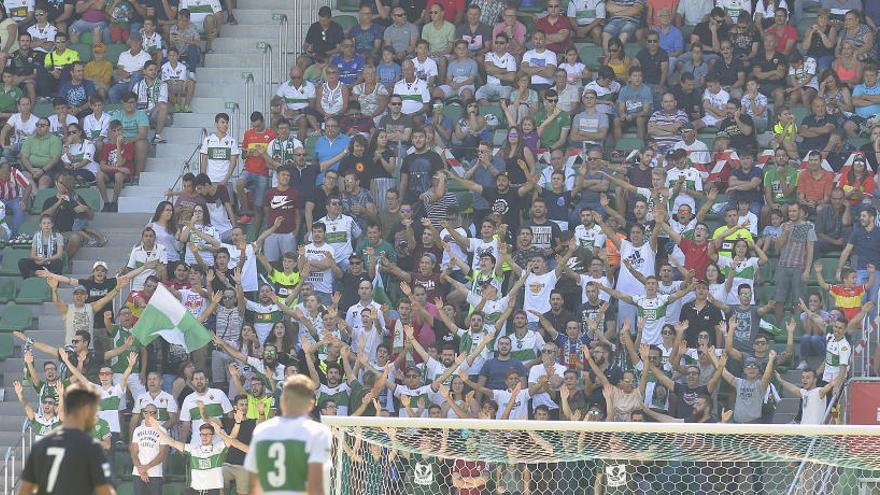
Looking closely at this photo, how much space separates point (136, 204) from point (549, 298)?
6.85 metres

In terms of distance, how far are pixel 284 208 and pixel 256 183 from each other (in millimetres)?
1058

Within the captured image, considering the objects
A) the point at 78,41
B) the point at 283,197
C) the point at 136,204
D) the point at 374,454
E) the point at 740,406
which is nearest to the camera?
the point at 374,454

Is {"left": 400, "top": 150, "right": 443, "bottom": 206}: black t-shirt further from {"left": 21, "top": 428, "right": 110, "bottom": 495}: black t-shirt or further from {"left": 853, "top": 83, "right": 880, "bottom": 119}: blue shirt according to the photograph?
{"left": 21, "top": 428, "right": 110, "bottom": 495}: black t-shirt

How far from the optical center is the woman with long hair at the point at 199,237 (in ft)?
76.7

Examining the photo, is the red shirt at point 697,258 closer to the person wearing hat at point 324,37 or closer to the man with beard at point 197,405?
the man with beard at point 197,405

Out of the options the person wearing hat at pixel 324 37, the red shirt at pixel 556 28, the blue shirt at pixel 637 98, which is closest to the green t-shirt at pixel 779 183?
the blue shirt at pixel 637 98

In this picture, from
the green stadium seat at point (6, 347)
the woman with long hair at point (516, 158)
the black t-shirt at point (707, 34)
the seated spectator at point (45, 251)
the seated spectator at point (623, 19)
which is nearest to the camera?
the woman with long hair at point (516, 158)

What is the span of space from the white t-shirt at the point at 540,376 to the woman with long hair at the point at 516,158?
124 inches

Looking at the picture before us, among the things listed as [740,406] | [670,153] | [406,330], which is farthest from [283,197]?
[740,406]

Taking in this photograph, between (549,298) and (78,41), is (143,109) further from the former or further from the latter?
(549,298)

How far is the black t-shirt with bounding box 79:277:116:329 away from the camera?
2308 cm

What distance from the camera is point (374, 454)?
18.9m

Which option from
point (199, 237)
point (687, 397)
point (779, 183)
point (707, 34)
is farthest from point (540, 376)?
point (707, 34)

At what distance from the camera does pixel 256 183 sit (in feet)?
80.9
